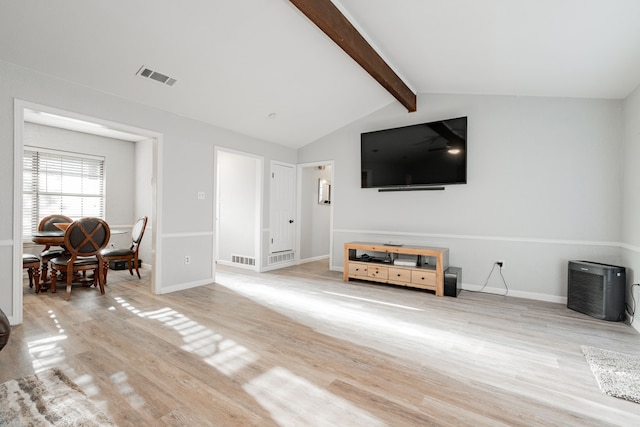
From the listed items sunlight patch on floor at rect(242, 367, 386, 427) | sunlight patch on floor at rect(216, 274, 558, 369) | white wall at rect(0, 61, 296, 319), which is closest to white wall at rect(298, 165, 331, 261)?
white wall at rect(0, 61, 296, 319)

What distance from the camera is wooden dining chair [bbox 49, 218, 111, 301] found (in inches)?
144

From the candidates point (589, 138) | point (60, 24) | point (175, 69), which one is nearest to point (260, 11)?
point (175, 69)

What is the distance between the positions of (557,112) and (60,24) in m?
5.34

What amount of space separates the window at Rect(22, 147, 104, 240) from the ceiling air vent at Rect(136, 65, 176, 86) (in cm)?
335

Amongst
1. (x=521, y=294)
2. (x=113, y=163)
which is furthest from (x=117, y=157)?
(x=521, y=294)

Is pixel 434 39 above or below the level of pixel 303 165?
above

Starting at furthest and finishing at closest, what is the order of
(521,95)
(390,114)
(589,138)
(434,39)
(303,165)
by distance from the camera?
(303,165) → (390,114) → (521,95) → (589,138) → (434,39)

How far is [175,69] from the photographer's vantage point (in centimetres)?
323

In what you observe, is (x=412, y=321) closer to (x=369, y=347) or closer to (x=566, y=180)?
(x=369, y=347)

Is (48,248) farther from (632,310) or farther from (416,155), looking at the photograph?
(632,310)

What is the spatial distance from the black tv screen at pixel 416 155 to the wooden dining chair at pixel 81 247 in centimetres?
393

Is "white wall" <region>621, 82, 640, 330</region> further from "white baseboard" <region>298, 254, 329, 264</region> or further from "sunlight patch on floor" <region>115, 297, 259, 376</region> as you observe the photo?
"white baseboard" <region>298, 254, 329, 264</region>

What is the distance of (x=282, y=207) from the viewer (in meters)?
5.95

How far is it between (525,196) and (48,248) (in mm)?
7035
